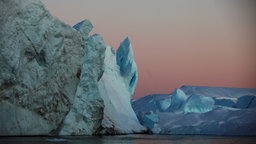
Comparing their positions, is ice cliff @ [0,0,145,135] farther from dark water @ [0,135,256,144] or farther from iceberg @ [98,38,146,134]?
iceberg @ [98,38,146,134]

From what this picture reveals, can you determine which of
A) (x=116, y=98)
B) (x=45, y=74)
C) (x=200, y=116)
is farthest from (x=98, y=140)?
(x=200, y=116)

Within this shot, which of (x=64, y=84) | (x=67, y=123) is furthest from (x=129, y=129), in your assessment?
(x=64, y=84)

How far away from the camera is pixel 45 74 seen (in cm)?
1656

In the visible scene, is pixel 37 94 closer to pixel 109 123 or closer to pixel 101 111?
pixel 101 111

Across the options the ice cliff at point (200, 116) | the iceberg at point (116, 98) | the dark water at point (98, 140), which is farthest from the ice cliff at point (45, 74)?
the ice cliff at point (200, 116)

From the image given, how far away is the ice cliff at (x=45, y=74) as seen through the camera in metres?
15.2

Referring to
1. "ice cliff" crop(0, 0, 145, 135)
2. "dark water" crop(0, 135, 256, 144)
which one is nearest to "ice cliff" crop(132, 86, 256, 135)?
"ice cliff" crop(0, 0, 145, 135)

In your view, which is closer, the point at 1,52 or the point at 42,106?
the point at 1,52

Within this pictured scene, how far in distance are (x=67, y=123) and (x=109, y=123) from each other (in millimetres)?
4394

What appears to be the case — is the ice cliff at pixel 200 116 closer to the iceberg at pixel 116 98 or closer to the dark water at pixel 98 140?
the iceberg at pixel 116 98

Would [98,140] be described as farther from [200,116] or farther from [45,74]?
[200,116]

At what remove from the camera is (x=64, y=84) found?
57.6ft

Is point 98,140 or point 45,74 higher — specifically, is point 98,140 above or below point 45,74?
below

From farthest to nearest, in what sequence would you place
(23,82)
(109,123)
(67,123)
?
(109,123) → (67,123) → (23,82)
